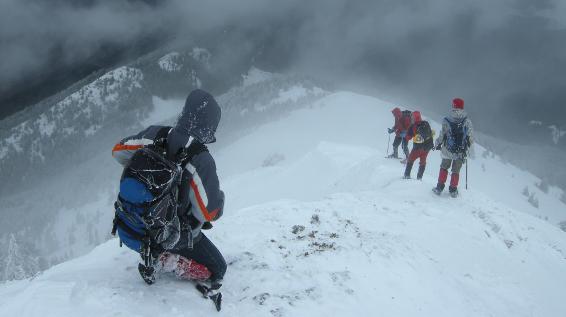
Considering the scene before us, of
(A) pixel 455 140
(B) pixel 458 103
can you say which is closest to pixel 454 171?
(A) pixel 455 140

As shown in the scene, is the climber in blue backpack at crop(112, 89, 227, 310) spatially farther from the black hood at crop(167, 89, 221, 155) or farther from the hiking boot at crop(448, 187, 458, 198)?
the hiking boot at crop(448, 187, 458, 198)

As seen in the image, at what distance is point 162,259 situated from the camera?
5.12 meters

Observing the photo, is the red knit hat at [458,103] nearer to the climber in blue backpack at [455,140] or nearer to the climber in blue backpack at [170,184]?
the climber in blue backpack at [455,140]

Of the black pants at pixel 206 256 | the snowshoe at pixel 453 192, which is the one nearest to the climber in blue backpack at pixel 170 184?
the black pants at pixel 206 256

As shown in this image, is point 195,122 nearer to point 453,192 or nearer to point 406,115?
point 453,192

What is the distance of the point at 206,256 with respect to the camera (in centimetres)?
525

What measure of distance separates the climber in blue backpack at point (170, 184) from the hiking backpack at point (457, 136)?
28.6 ft

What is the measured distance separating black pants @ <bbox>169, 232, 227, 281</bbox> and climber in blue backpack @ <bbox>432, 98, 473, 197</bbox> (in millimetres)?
8149

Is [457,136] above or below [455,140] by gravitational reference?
above

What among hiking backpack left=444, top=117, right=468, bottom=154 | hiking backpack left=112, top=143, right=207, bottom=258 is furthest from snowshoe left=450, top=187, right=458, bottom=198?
hiking backpack left=112, top=143, right=207, bottom=258

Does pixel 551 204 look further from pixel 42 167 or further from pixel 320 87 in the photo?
pixel 42 167

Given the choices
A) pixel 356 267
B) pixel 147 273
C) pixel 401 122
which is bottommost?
pixel 356 267

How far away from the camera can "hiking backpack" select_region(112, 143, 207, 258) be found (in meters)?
4.20

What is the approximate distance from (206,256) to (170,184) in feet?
4.86
